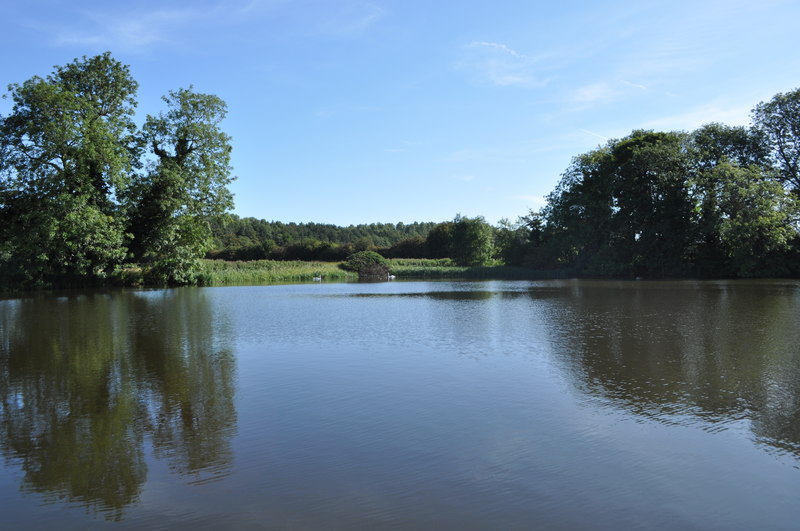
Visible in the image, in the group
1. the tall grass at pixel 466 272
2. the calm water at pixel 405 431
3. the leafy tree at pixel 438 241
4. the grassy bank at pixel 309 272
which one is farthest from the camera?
the leafy tree at pixel 438 241

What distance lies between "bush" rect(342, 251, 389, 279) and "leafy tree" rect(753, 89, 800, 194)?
33913 mm

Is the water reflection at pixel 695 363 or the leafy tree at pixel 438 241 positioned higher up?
the leafy tree at pixel 438 241

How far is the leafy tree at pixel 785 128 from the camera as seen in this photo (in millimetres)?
38969

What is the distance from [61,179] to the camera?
29.4 metres

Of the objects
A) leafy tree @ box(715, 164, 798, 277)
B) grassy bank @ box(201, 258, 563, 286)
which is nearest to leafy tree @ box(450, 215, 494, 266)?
grassy bank @ box(201, 258, 563, 286)

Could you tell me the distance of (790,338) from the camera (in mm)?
11570

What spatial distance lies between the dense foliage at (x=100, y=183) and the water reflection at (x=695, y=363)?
2553cm

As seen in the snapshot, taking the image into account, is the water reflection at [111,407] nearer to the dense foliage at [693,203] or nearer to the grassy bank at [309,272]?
the grassy bank at [309,272]

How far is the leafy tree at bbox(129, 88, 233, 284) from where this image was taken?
34188 millimetres

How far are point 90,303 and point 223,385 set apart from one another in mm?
18099

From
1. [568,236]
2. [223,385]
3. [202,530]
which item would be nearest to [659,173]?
[568,236]

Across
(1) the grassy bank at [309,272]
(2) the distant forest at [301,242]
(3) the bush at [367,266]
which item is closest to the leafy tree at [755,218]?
(1) the grassy bank at [309,272]

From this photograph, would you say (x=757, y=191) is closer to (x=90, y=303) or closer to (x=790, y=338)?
(x=790, y=338)

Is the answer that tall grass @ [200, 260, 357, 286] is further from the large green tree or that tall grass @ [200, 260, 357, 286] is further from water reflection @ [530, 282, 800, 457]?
water reflection @ [530, 282, 800, 457]
